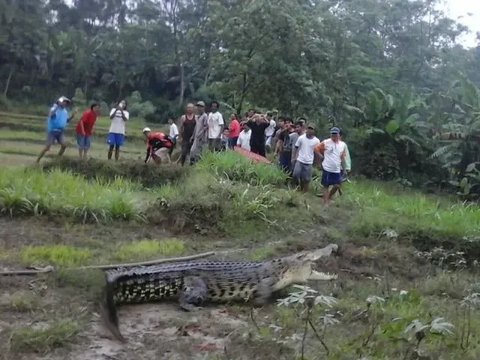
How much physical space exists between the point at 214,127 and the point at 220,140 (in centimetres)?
53

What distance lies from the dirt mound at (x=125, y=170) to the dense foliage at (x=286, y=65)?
5676 mm

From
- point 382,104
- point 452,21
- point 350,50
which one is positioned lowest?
point 382,104

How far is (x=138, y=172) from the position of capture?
11.8 meters

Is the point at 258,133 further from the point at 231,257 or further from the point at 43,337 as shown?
the point at 43,337

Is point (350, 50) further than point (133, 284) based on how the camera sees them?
Yes

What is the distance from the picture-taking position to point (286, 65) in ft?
53.8

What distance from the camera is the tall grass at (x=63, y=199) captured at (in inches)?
323

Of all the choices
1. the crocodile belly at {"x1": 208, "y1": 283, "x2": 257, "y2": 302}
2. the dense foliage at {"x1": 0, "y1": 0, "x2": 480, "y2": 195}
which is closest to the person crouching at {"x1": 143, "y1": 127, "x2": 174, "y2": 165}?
the dense foliage at {"x1": 0, "y1": 0, "x2": 480, "y2": 195}

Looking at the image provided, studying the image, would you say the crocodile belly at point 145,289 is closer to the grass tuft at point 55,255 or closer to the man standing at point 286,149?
the grass tuft at point 55,255

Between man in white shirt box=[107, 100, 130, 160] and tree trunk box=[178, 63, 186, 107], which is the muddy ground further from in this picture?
tree trunk box=[178, 63, 186, 107]

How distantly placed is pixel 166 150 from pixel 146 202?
4.90 meters

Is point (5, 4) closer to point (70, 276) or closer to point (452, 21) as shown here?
point (452, 21)

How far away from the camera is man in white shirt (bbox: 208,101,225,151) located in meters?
13.4

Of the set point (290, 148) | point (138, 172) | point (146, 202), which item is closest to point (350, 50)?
point (290, 148)
